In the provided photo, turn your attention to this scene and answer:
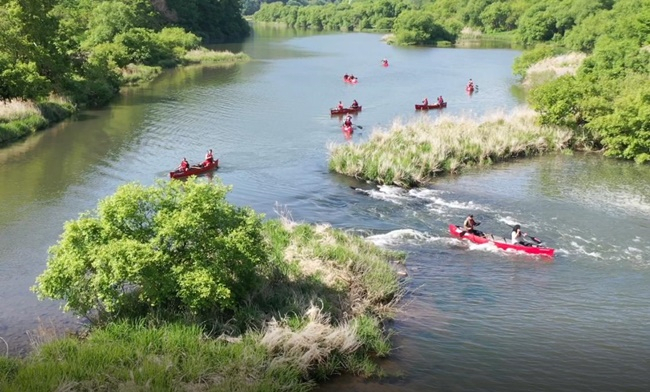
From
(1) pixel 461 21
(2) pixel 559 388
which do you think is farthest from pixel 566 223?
(1) pixel 461 21

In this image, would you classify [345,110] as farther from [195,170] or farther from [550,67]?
[550,67]

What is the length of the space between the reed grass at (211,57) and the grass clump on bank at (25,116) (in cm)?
4207

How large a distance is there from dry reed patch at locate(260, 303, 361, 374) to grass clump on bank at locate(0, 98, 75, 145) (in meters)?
31.6

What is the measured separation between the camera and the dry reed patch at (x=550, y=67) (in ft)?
218

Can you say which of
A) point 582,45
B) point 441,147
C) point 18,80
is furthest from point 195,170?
point 582,45

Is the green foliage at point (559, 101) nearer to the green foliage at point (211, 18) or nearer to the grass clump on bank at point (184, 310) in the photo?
the grass clump on bank at point (184, 310)

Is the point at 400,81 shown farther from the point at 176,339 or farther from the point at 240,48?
the point at 176,339

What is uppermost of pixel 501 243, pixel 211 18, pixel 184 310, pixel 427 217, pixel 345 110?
pixel 211 18

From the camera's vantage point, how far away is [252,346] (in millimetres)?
15180

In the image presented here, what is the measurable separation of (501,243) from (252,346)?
12.9m

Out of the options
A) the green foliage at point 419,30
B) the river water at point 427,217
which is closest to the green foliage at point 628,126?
the river water at point 427,217

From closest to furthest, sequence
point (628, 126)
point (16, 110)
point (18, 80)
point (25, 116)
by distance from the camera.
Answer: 1. point (628, 126)
2. point (16, 110)
3. point (25, 116)
4. point (18, 80)

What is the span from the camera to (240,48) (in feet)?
372

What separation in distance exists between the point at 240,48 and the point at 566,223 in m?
93.5
